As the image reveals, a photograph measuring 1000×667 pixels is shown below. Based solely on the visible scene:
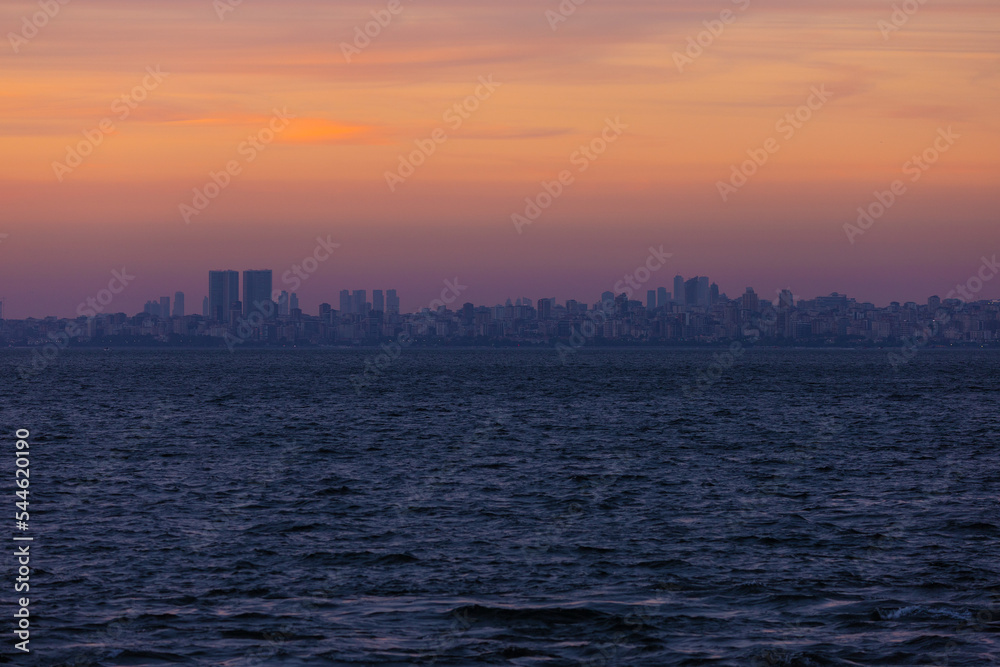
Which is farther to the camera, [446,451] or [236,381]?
[236,381]

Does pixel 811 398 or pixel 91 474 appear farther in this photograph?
pixel 811 398

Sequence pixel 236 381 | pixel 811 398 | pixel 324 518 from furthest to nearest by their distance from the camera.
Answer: pixel 236 381, pixel 811 398, pixel 324 518

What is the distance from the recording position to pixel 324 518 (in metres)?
33.2

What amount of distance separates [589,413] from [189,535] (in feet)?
189

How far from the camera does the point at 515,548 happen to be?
2830 cm

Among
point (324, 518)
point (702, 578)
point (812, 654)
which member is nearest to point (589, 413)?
point (324, 518)

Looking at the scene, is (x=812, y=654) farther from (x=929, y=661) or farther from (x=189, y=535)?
(x=189, y=535)

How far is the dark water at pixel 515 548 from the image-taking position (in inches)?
779

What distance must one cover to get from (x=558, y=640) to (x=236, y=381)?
448ft

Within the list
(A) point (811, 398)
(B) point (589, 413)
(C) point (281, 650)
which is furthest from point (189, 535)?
(A) point (811, 398)

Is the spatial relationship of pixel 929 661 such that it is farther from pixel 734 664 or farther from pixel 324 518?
pixel 324 518

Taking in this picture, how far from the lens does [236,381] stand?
151 m

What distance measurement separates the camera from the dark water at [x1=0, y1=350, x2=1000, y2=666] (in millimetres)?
19797

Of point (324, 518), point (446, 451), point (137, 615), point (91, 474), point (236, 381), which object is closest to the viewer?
point (137, 615)
